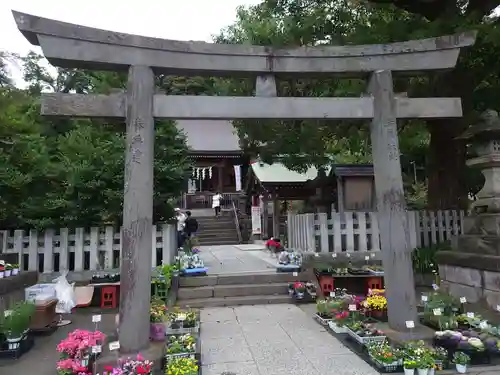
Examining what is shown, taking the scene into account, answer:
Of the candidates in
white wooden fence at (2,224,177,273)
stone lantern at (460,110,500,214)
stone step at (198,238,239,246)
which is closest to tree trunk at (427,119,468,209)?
stone lantern at (460,110,500,214)

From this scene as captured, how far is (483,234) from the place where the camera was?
22.5 ft

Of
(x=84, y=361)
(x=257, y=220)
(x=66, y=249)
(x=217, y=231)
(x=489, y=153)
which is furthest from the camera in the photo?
(x=217, y=231)

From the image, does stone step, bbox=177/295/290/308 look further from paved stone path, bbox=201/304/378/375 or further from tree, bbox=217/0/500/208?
tree, bbox=217/0/500/208

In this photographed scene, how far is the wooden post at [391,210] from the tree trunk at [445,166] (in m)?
5.85

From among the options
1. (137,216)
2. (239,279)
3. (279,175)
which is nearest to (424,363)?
(137,216)

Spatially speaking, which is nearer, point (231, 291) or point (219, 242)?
point (231, 291)

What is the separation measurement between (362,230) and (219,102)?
22.0ft

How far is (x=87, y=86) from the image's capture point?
25.6m

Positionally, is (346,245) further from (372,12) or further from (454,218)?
(372,12)

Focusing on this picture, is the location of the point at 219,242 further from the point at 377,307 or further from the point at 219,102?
the point at 219,102

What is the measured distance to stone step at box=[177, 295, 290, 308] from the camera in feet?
27.4

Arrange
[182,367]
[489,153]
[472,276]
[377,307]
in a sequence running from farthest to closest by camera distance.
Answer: [472,276]
[489,153]
[377,307]
[182,367]

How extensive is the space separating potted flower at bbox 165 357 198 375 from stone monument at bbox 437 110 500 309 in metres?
5.23

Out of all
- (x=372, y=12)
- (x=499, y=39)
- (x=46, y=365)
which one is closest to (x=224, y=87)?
(x=372, y=12)
